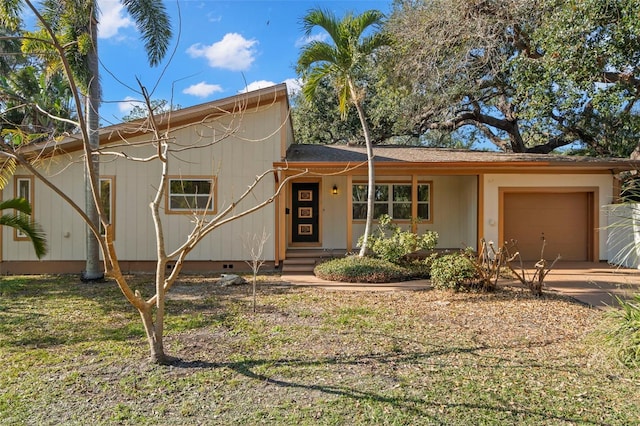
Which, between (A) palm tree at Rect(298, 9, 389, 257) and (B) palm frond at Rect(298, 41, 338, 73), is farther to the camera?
(B) palm frond at Rect(298, 41, 338, 73)

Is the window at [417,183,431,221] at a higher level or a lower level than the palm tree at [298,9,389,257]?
lower

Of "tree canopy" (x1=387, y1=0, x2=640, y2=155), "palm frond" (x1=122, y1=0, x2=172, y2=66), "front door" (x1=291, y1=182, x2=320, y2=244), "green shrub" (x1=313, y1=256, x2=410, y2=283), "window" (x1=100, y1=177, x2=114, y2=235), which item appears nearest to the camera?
"tree canopy" (x1=387, y1=0, x2=640, y2=155)

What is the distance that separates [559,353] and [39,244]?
9691 millimetres

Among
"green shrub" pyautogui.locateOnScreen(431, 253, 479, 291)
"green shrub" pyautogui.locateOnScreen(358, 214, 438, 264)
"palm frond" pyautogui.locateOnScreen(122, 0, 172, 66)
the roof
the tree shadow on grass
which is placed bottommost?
the tree shadow on grass

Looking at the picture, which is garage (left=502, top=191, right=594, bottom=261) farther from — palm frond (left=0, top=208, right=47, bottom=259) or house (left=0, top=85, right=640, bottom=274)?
palm frond (left=0, top=208, right=47, bottom=259)

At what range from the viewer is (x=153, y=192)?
985 cm

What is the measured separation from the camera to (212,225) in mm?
3682

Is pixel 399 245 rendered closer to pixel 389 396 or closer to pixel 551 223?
pixel 551 223

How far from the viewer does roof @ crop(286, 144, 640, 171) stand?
9719mm

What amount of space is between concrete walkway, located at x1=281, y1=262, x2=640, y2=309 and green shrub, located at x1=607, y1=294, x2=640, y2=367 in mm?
2073

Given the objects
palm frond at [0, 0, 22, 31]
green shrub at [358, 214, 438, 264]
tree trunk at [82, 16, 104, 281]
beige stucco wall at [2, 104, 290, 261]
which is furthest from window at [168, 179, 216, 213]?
green shrub at [358, 214, 438, 264]

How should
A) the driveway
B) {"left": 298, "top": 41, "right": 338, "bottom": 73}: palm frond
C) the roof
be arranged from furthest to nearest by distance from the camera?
the roof → {"left": 298, "top": 41, "right": 338, "bottom": 73}: palm frond → the driveway

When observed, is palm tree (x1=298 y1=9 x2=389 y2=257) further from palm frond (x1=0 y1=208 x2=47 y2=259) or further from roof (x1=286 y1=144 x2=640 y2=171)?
palm frond (x1=0 y1=208 x2=47 y2=259)

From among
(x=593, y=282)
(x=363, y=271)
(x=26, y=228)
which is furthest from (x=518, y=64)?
(x=26, y=228)
